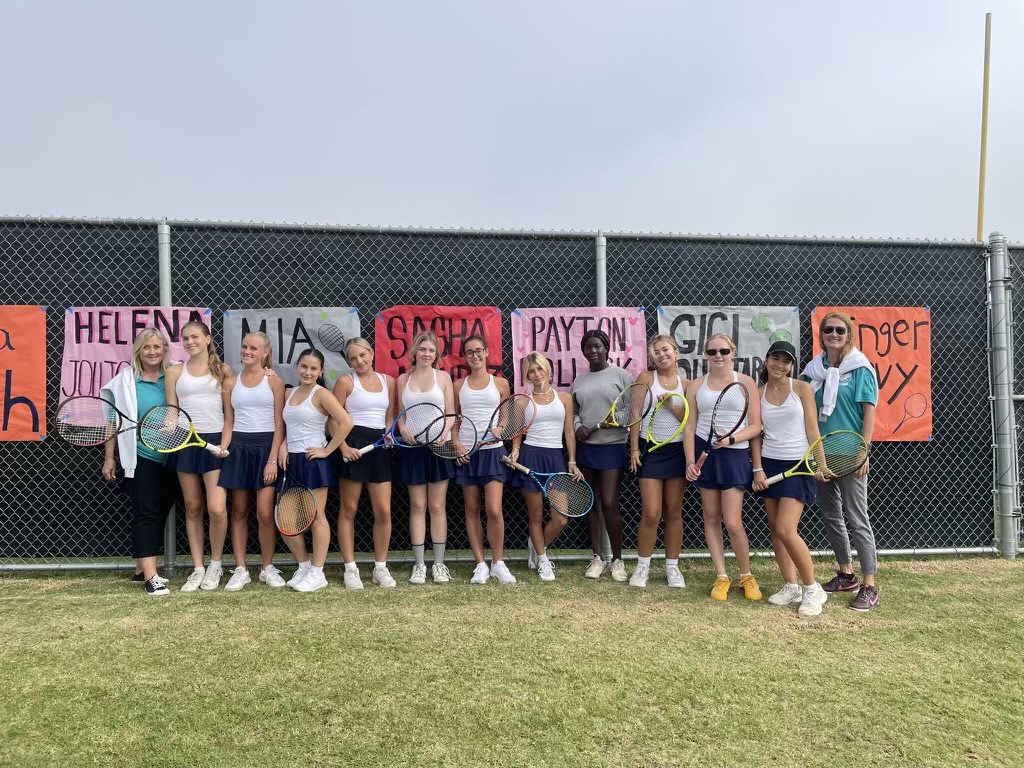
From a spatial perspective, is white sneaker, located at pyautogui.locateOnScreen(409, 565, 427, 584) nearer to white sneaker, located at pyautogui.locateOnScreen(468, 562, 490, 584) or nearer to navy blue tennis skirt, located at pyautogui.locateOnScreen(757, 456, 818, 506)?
white sneaker, located at pyautogui.locateOnScreen(468, 562, 490, 584)

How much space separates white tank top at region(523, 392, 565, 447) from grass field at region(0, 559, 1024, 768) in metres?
1.02

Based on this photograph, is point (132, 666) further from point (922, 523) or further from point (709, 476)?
point (922, 523)

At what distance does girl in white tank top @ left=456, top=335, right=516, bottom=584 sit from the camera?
15.4 feet

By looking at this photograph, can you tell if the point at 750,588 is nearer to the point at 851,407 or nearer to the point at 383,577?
the point at 851,407

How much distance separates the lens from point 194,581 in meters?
4.56

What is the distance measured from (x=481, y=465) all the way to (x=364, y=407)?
3.02 feet

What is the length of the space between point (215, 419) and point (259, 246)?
1.52 m

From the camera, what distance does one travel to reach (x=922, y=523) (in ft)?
18.1

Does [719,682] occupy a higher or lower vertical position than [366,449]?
lower

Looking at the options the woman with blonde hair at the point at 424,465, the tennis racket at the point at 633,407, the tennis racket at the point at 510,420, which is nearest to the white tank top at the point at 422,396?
the woman with blonde hair at the point at 424,465

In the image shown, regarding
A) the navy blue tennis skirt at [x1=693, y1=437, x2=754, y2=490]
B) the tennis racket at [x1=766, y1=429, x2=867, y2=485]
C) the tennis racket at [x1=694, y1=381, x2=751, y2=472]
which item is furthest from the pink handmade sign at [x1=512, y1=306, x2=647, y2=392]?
the tennis racket at [x1=766, y1=429, x2=867, y2=485]

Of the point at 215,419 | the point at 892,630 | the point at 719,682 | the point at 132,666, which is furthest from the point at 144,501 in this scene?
the point at 892,630

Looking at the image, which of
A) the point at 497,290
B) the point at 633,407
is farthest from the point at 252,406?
the point at 633,407

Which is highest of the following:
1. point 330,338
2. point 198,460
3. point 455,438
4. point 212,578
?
point 330,338
